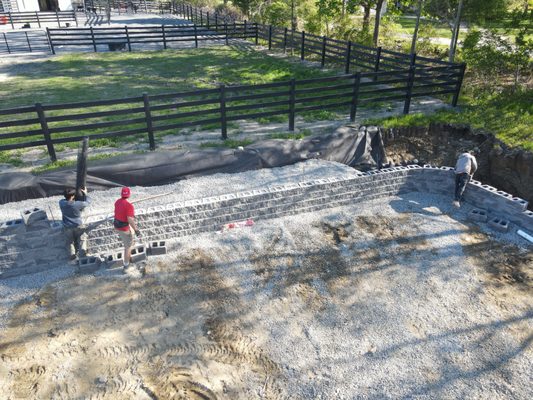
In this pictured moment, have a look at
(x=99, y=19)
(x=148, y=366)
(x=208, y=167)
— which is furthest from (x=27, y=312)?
(x=99, y=19)

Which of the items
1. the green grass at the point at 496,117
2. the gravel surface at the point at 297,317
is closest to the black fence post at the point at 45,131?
the gravel surface at the point at 297,317

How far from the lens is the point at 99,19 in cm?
3828

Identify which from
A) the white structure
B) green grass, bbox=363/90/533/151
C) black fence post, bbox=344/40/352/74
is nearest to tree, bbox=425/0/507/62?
green grass, bbox=363/90/533/151

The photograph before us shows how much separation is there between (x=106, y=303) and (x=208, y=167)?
4091 millimetres

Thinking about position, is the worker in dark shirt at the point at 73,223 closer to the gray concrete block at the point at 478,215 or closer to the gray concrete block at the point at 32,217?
the gray concrete block at the point at 32,217

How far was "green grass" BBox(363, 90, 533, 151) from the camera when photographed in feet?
36.3

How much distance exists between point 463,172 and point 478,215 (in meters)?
0.93

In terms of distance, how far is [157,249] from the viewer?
7.00m

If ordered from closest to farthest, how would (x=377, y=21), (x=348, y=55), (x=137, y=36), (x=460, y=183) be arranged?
(x=460, y=183), (x=348, y=55), (x=377, y=21), (x=137, y=36)

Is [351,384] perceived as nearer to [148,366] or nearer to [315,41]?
[148,366]

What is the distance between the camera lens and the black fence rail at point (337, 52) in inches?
603

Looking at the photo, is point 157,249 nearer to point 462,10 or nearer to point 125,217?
point 125,217

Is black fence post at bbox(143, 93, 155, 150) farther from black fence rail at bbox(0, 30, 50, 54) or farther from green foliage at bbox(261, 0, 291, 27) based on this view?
green foliage at bbox(261, 0, 291, 27)

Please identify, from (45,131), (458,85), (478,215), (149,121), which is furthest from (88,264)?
(458,85)
